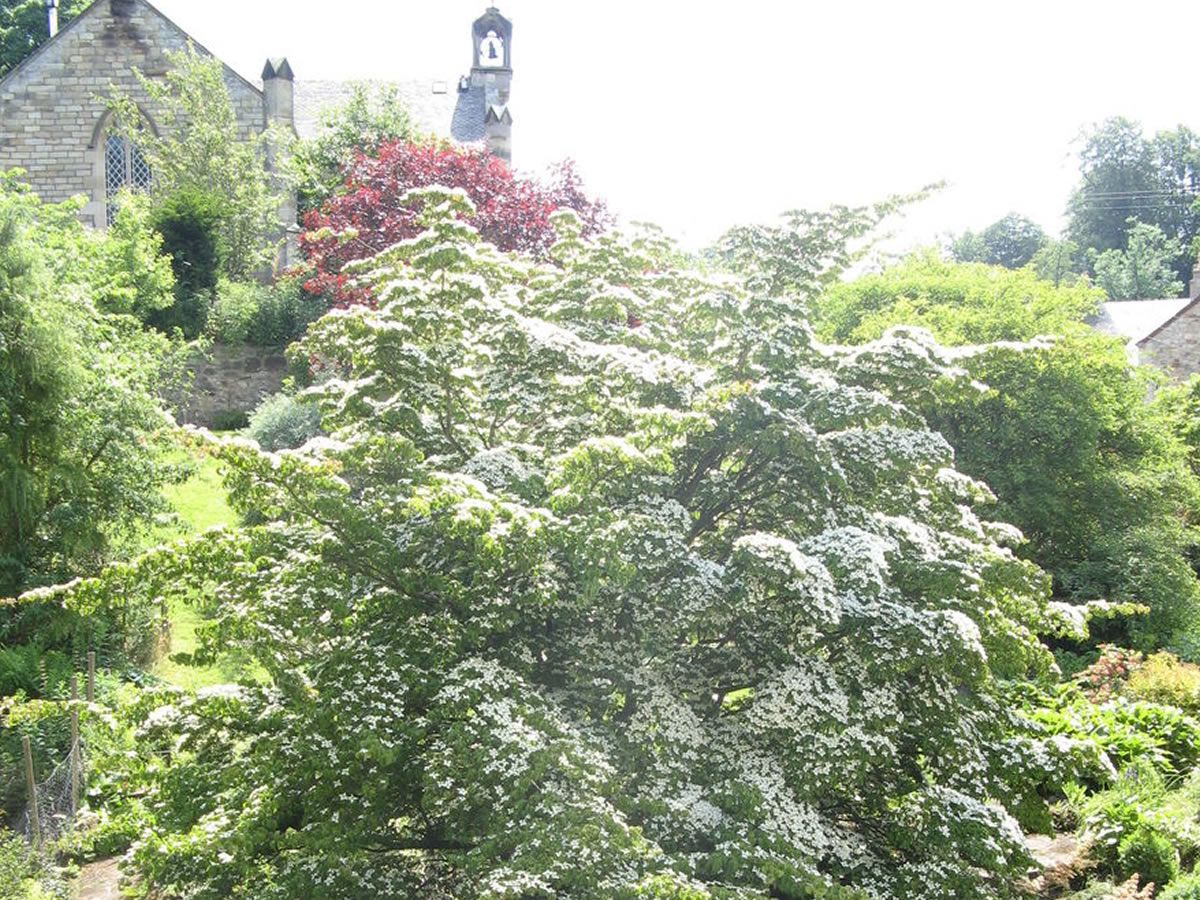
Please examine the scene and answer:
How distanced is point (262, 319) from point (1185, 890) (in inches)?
731

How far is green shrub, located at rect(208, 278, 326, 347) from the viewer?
71.0 feet

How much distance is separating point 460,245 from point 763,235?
7.19 ft

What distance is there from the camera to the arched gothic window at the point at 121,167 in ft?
91.7

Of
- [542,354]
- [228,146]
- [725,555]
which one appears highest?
[228,146]

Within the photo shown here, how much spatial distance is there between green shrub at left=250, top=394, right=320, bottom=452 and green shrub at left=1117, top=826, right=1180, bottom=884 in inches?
Result: 489

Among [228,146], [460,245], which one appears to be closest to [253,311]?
[228,146]

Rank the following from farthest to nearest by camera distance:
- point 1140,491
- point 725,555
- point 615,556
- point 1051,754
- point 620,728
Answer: point 1140,491 < point 725,555 < point 1051,754 < point 620,728 < point 615,556

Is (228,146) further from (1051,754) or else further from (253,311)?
(1051,754)

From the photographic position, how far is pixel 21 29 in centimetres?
3850

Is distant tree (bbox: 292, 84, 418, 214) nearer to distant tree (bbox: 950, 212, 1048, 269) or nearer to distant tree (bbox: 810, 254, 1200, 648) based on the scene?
distant tree (bbox: 810, 254, 1200, 648)

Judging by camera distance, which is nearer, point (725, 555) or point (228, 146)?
point (725, 555)

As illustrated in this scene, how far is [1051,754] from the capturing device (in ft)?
22.8

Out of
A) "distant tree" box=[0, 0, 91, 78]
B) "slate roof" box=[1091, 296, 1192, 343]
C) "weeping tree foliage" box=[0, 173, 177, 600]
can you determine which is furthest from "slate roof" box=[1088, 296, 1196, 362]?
"distant tree" box=[0, 0, 91, 78]

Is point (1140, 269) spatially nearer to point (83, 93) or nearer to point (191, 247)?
point (83, 93)
